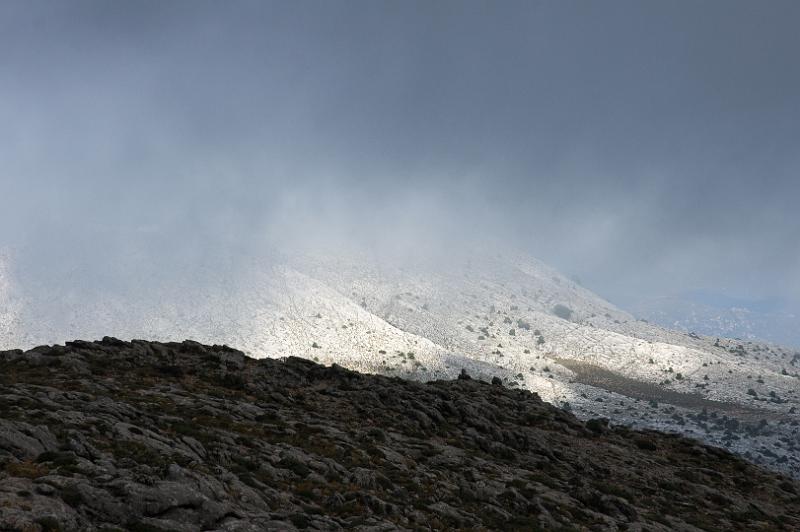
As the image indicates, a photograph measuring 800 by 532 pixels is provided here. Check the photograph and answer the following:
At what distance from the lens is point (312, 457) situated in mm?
25891

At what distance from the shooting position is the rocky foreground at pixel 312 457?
1731 centimetres

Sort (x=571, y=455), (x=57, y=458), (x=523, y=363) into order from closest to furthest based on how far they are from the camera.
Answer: (x=57, y=458) < (x=571, y=455) < (x=523, y=363)

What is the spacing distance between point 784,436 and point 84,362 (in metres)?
109

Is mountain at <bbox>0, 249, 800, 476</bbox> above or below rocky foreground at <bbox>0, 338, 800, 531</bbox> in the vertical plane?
above

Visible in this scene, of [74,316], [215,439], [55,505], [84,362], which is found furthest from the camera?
[74,316]

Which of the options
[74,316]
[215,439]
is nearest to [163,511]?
[215,439]

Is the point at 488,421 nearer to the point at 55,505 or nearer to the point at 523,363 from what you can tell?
the point at 55,505

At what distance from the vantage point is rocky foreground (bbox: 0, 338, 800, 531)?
17.3 m

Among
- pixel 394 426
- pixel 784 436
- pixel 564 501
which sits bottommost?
pixel 564 501

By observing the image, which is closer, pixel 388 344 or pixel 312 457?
pixel 312 457

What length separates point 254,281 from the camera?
193 metres

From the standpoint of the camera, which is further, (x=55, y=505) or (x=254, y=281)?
(x=254, y=281)

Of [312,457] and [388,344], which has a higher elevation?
[388,344]

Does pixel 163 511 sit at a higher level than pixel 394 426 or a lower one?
lower
